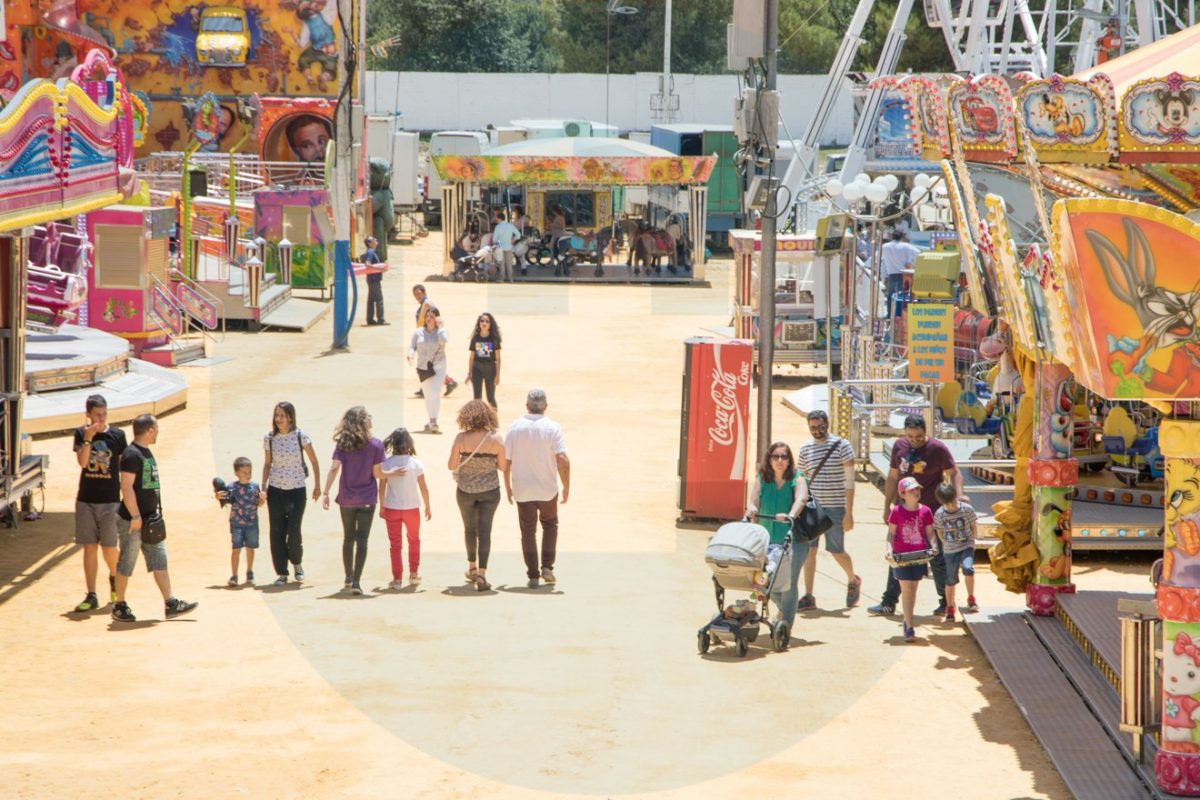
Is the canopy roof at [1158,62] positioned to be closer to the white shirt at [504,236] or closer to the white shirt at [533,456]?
the white shirt at [533,456]

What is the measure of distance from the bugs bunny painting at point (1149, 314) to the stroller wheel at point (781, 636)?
12.7 ft

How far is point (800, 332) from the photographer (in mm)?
24375

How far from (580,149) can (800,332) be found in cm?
1537

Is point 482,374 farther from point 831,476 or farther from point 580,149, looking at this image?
point 580,149

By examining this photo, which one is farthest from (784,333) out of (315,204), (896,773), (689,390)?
(896,773)

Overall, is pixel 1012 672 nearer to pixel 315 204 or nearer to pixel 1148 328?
pixel 1148 328

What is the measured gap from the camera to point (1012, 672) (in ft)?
34.4

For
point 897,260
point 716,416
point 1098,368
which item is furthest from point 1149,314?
point 897,260

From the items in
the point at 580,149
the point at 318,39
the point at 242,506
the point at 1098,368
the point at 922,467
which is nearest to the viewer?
the point at 1098,368

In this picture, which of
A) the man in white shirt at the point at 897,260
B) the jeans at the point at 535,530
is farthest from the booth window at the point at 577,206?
the jeans at the point at 535,530

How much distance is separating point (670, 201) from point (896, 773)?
1333 inches

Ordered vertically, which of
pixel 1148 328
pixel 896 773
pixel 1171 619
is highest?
pixel 1148 328

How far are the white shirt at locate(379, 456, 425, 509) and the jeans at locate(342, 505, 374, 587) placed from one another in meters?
0.18

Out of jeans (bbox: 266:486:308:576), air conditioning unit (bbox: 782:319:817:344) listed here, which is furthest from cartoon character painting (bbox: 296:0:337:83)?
jeans (bbox: 266:486:308:576)
